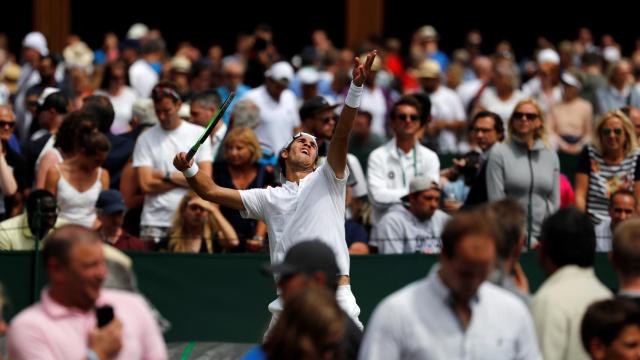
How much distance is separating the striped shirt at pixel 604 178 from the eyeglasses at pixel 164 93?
11.1ft

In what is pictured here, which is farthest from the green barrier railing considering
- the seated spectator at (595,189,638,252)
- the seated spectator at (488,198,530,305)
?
the seated spectator at (488,198,530,305)

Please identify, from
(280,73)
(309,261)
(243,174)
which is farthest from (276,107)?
(309,261)

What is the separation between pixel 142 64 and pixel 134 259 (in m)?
6.48

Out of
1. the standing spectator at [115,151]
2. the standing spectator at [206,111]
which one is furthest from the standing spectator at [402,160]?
the standing spectator at [115,151]

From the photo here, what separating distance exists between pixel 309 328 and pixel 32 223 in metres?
5.22

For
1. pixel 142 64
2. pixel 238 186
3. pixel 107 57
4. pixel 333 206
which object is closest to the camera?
pixel 333 206

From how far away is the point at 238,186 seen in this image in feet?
35.7

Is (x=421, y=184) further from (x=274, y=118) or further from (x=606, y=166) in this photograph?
(x=274, y=118)

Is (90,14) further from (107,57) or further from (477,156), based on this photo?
(477,156)

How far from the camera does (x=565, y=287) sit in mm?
5750

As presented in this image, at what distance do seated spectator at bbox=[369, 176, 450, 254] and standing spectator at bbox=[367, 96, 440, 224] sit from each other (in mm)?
308

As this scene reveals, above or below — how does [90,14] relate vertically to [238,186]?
above

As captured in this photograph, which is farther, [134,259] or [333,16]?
[333,16]

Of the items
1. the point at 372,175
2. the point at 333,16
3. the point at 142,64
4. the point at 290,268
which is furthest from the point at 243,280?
the point at 333,16
